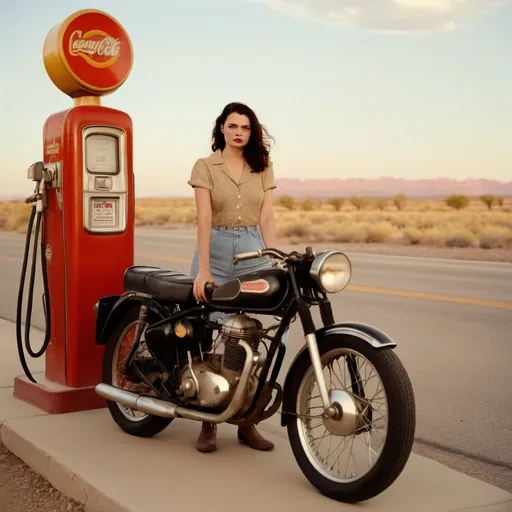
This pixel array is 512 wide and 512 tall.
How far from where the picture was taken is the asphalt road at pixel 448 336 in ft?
19.1

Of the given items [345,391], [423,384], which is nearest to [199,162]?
[345,391]

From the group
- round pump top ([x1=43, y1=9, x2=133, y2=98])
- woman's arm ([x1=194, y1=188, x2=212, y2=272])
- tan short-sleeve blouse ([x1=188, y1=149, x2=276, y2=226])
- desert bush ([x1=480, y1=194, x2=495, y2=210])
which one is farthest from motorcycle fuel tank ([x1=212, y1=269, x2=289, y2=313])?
desert bush ([x1=480, y1=194, x2=495, y2=210])

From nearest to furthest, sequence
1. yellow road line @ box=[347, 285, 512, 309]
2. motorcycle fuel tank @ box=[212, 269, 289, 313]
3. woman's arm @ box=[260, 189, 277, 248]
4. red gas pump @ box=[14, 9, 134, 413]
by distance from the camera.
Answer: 1. motorcycle fuel tank @ box=[212, 269, 289, 313]
2. woman's arm @ box=[260, 189, 277, 248]
3. red gas pump @ box=[14, 9, 134, 413]
4. yellow road line @ box=[347, 285, 512, 309]

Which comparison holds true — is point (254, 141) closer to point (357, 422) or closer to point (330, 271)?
point (330, 271)

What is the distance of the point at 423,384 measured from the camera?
24.4 ft

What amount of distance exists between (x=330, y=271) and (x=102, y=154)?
2203mm

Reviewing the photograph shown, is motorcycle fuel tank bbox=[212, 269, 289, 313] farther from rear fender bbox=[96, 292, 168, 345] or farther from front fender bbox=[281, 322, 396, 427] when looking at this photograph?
rear fender bbox=[96, 292, 168, 345]

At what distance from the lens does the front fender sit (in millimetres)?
4079

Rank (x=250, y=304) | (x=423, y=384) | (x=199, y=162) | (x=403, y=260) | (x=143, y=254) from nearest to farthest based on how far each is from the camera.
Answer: (x=250, y=304) < (x=199, y=162) < (x=423, y=384) < (x=403, y=260) < (x=143, y=254)

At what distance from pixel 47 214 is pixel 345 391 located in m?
2.72

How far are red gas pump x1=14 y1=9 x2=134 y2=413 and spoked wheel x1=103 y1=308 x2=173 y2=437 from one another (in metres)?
0.35

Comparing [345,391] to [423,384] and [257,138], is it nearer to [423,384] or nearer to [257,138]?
[257,138]

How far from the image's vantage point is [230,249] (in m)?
5.27

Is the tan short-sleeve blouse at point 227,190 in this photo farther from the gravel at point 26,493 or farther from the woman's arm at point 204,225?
the gravel at point 26,493
